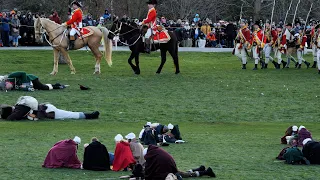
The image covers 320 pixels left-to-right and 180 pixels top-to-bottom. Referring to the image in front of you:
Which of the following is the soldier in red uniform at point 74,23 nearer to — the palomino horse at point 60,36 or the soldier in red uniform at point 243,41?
the palomino horse at point 60,36

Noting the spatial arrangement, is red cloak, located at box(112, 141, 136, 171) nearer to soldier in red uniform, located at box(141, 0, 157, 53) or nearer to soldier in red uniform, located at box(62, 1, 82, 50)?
soldier in red uniform, located at box(62, 1, 82, 50)

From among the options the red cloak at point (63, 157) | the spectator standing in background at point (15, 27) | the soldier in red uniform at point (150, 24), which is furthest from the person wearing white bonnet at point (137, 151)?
the spectator standing in background at point (15, 27)

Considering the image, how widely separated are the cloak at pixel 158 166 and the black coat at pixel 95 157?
1.49 m

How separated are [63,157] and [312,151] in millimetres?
4504

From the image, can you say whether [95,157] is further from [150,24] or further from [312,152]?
[150,24]

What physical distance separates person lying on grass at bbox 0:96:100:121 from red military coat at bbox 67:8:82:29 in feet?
38.8

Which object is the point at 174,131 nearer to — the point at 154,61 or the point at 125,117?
the point at 125,117

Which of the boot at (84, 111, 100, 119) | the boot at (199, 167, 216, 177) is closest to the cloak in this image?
the boot at (199, 167, 216, 177)

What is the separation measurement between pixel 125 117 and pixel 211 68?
1736 centimetres

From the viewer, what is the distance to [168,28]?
51062mm

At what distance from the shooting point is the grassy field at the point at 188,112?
15.7 metres

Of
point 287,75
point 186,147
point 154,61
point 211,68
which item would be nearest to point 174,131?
point 186,147

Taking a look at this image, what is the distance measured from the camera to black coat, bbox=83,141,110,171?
1495 centimetres

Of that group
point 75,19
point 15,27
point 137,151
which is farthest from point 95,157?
point 15,27
